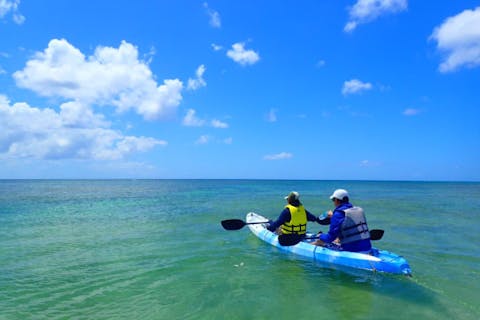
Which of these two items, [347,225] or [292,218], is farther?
[292,218]

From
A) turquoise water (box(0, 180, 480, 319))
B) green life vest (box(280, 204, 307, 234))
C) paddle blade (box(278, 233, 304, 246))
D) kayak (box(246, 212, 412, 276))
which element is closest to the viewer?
turquoise water (box(0, 180, 480, 319))

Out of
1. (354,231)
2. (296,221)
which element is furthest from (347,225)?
(296,221)

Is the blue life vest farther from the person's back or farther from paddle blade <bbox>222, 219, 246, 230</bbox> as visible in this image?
paddle blade <bbox>222, 219, 246, 230</bbox>

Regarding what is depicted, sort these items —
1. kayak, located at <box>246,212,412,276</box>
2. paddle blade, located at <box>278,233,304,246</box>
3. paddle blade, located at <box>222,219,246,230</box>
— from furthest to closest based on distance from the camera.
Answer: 1. paddle blade, located at <box>222,219,246,230</box>
2. paddle blade, located at <box>278,233,304,246</box>
3. kayak, located at <box>246,212,412,276</box>

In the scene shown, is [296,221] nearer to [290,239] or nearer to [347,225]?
[290,239]

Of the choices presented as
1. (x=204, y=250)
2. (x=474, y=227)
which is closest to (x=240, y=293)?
(x=204, y=250)

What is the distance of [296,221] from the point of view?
31.4 feet

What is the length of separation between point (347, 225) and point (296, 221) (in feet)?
6.20

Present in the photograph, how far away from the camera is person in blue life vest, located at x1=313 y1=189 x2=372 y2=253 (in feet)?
25.5

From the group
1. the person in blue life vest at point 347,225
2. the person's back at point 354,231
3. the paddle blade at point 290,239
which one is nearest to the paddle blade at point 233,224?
the paddle blade at point 290,239

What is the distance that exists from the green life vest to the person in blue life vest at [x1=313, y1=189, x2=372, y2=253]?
1327 millimetres

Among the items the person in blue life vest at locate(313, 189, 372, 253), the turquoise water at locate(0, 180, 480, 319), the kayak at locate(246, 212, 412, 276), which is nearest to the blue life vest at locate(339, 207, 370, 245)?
the person in blue life vest at locate(313, 189, 372, 253)

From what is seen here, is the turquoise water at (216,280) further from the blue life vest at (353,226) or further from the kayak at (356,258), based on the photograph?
the blue life vest at (353,226)

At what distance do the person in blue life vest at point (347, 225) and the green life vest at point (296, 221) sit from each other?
133cm
